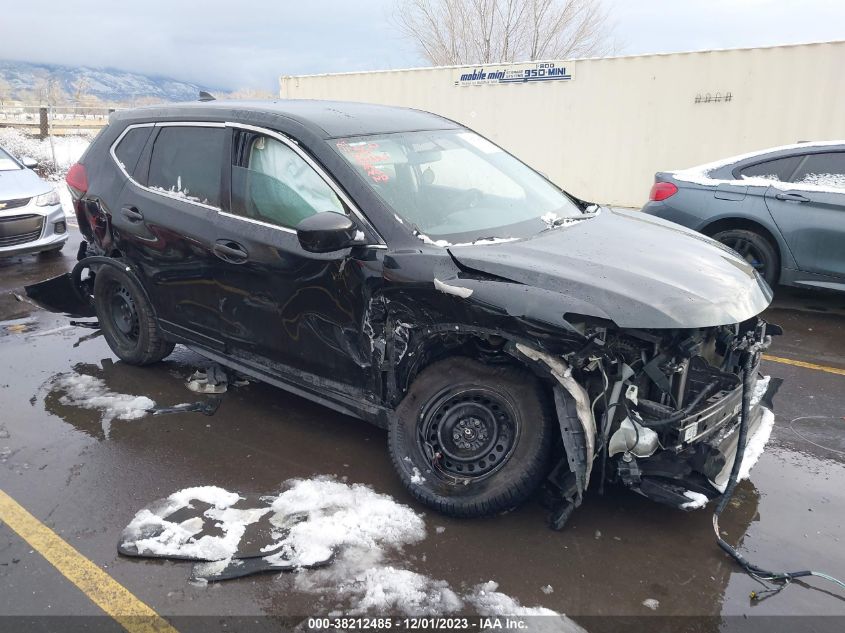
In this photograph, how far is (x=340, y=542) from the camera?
10.1 ft

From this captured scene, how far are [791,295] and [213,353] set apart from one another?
614 cm

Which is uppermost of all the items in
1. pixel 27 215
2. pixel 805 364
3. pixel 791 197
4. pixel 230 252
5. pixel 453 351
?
pixel 791 197

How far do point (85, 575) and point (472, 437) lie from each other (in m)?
1.78

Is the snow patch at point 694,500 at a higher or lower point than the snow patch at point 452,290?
lower

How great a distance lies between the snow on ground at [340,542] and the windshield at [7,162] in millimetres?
7528

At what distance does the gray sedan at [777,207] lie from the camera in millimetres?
6328

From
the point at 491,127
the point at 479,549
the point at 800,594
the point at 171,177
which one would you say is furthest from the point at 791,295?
the point at 491,127

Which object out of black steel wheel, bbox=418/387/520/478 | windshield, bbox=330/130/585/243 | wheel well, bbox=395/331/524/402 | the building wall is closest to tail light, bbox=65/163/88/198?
windshield, bbox=330/130/585/243

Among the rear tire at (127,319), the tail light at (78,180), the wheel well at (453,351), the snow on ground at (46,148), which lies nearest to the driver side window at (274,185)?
the wheel well at (453,351)

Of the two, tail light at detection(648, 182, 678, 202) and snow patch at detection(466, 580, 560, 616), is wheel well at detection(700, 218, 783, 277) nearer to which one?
tail light at detection(648, 182, 678, 202)

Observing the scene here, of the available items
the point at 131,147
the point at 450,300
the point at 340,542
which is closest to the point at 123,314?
the point at 131,147

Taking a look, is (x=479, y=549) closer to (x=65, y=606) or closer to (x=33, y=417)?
(x=65, y=606)

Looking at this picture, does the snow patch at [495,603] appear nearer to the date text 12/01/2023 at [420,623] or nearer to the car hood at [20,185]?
the date text 12/01/2023 at [420,623]

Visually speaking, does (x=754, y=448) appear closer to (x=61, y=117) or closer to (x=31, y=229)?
(x=31, y=229)
